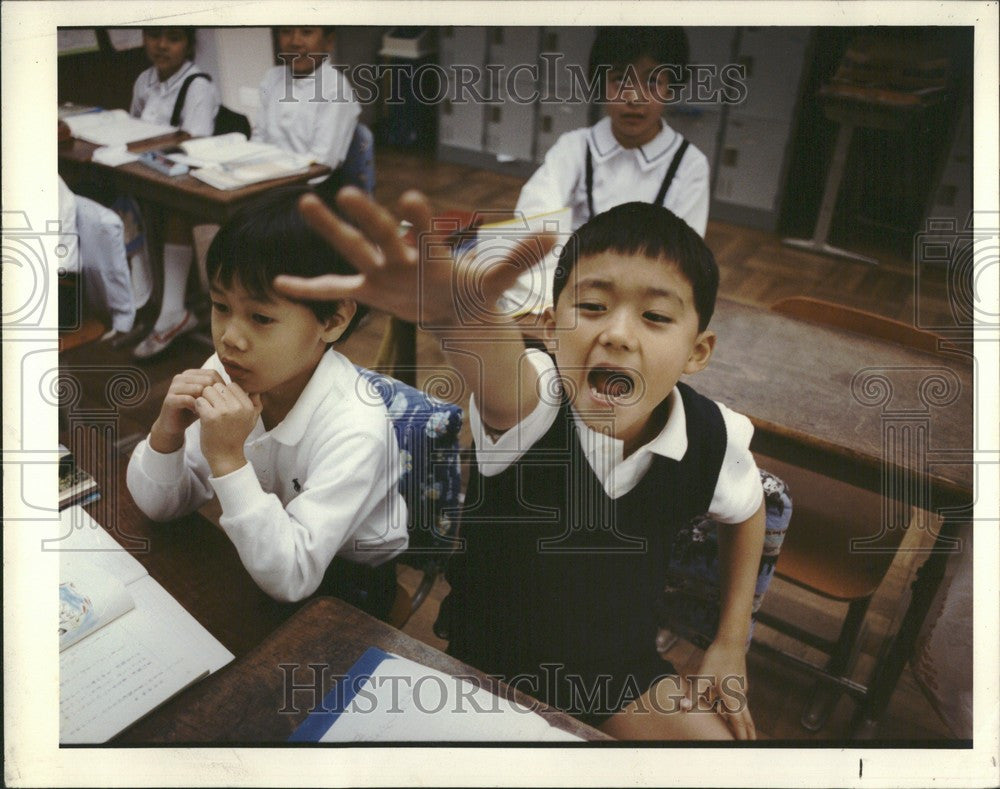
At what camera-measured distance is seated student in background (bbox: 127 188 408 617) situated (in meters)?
0.87

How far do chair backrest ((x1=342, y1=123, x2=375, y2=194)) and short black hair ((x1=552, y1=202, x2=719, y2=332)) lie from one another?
14.4 inches

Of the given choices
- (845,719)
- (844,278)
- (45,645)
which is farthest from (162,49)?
(845,719)

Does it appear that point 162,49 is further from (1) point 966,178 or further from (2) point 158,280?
(1) point 966,178

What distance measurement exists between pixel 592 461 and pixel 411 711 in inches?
16.1

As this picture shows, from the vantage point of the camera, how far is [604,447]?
992 millimetres

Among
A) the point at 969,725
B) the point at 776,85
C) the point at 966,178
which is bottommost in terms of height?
the point at 969,725

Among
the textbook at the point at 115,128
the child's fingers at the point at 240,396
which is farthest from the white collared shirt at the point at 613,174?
the textbook at the point at 115,128

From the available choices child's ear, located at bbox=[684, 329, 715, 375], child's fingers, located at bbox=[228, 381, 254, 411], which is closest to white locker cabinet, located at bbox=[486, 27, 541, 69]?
child's ear, located at bbox=[684, 329, 715, 375]

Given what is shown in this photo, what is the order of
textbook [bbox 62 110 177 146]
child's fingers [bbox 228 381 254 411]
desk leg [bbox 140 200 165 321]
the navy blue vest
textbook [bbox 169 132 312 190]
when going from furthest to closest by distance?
desk leg [bbox 140 200 165 321], textbook [bbox 62 110 177 146], textbook [bbox 169 132 312 190], the navy blue vest, child's fingers [bbox 228 381 254 411]

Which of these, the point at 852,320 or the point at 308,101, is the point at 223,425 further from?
the point at 852,320

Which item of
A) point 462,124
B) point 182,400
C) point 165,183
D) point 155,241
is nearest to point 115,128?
point 165,183

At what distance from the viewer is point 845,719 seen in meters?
1.51

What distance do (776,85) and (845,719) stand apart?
49.5 inches

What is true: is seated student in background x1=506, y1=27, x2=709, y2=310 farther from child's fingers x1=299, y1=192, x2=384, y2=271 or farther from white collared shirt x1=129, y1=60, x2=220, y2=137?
white collared shirt x1=129, y1=60, x2=220, y2=137
